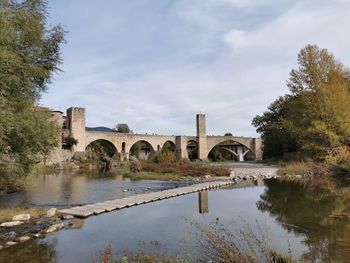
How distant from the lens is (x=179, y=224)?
29.0 ft

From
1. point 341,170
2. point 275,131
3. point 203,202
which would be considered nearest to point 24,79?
point 203,202

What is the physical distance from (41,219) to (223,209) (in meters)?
5.16

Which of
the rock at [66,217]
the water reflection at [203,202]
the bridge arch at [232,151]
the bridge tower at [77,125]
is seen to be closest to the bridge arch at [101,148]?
the bridge tower at [77,125]

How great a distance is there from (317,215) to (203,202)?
4079 millimetres

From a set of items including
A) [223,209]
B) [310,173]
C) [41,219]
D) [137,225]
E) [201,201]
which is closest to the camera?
[137,225]

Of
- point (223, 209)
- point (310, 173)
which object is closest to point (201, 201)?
point (223, 209)

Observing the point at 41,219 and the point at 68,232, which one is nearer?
the point at 68,232

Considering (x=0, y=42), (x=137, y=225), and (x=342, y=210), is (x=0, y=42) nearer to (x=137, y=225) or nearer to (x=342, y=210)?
(x=137, y=225)

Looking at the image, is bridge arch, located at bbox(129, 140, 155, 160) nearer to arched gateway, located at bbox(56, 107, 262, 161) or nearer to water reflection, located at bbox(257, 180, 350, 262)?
arched gateway, located at bbox(56, 107, 262, 161)

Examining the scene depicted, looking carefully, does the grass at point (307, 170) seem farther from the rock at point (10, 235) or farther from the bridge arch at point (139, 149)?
the bridge arch at point (139, 149)

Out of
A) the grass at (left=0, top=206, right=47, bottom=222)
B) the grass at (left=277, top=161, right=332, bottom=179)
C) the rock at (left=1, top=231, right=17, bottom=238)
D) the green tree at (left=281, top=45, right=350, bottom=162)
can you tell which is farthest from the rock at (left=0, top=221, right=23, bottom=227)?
the green tree at (left=281, top=45, right=350, bottom=162)

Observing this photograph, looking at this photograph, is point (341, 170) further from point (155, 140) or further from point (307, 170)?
point (155, 140)

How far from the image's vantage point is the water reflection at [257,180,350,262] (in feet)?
20.4

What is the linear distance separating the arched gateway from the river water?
32.4m
